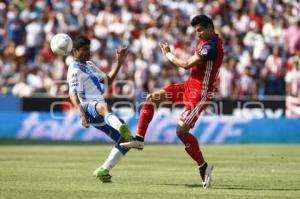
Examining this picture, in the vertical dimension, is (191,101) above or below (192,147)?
above

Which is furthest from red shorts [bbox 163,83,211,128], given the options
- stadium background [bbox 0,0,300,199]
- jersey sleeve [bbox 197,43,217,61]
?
stadium background [bbox 0,0,300,199]

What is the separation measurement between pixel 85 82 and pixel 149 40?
580 inches

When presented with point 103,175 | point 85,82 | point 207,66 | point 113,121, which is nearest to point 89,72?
point 85,82

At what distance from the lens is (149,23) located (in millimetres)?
28969

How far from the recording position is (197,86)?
12.7 metres

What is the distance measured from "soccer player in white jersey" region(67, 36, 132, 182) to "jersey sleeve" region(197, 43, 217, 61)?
1392mm

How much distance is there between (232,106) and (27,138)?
6.30m

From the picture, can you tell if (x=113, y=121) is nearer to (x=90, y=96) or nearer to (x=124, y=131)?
(x=124, y=131)

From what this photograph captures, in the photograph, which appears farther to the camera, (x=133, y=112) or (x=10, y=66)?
(x=10, y=66)

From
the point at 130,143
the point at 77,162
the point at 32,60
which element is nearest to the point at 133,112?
the point at 32,60

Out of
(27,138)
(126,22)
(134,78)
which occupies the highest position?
(126,22)

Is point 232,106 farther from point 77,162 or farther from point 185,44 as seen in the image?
point 77,162

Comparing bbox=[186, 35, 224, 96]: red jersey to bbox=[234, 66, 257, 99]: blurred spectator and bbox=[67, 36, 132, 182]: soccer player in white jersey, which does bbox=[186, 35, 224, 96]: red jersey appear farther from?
bbox=[234, 66, 257, 99]: blurred spectator

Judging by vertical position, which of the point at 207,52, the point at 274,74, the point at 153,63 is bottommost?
the point at 274,74
